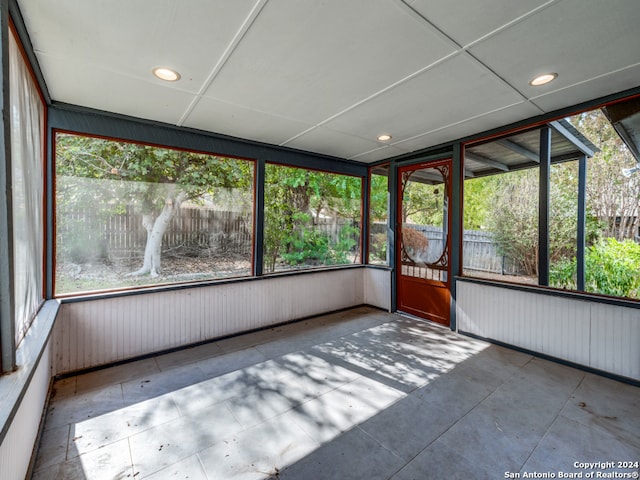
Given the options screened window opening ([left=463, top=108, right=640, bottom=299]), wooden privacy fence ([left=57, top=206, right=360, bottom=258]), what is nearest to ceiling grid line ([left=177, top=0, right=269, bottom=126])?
wooden privacy fence ([left=57, top=206, right=360, bottom=258])

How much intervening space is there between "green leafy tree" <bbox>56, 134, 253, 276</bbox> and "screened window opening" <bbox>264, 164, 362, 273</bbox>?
2.19ft

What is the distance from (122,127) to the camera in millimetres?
3020

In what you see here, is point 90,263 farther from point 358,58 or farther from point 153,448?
point 358,58

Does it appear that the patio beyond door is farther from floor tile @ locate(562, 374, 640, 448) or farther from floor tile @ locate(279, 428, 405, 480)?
floor tile @ locate(279, 428, 405, 480)

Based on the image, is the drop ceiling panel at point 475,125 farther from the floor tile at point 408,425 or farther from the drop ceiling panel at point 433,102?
the floor tile at point 408,425

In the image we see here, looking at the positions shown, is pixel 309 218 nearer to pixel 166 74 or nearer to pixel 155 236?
pixel 155 236

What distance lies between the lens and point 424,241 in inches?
175

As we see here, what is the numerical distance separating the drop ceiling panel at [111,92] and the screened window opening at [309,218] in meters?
1.54

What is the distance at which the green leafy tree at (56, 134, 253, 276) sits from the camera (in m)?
2.83

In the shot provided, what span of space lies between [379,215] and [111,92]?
12.9ft

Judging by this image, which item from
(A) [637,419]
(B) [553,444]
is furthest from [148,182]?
(A) [637,419]

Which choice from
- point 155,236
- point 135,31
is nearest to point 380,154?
point 155,236

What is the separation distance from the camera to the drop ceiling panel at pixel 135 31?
1558mm

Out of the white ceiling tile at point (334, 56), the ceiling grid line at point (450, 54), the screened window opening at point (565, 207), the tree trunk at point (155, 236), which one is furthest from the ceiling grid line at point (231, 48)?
the screened window opening at point (565, 207)
